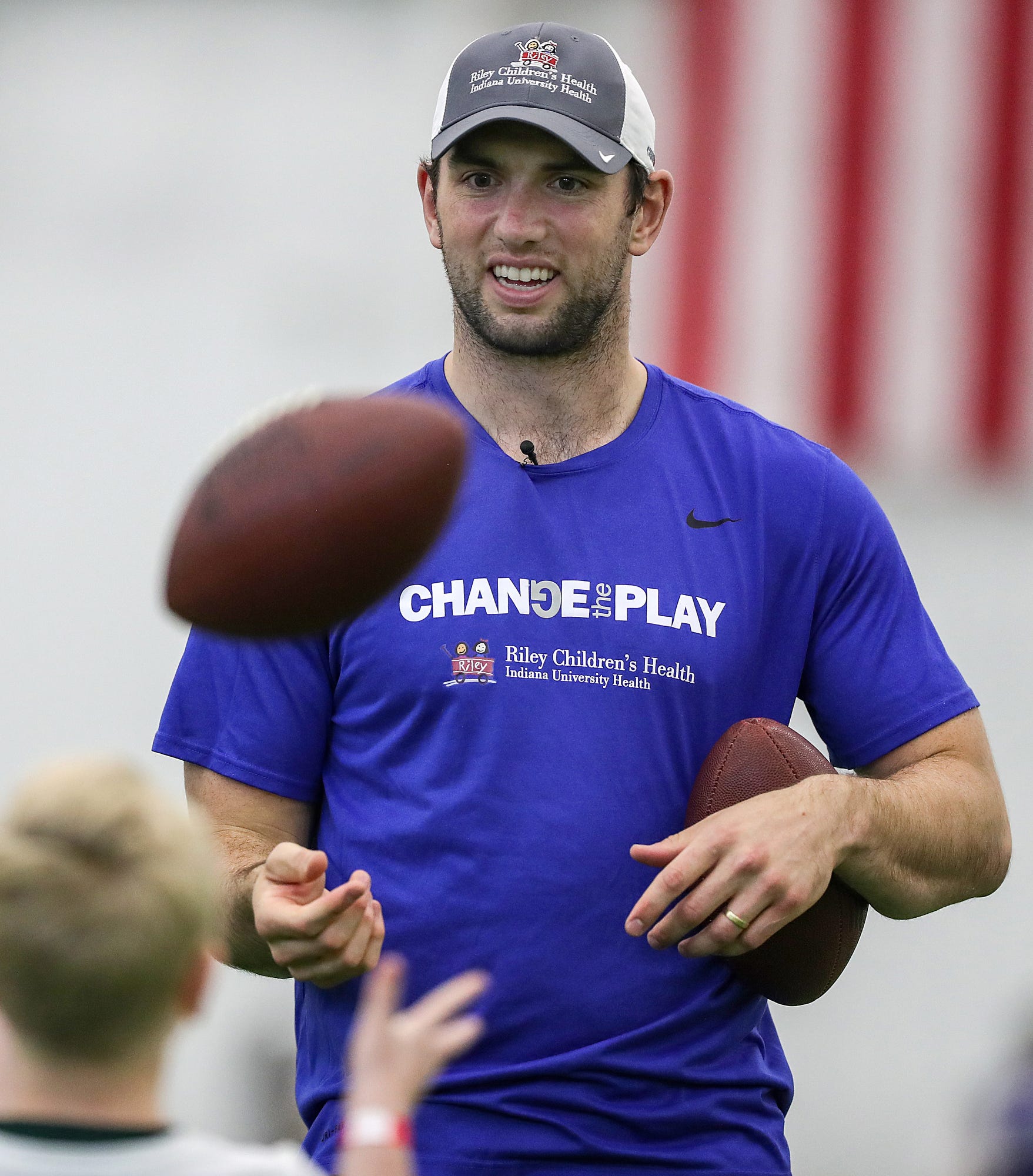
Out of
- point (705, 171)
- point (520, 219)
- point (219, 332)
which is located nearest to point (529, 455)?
point (520, 219)

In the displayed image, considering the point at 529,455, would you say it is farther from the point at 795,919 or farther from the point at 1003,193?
the point at 1003,193

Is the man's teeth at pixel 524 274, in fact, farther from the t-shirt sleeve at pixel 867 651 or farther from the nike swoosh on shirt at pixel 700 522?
the t-shirt sleeve at pixel 867 651

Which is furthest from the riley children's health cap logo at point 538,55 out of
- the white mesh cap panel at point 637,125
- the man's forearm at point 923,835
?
the man's forearm at point 923,835

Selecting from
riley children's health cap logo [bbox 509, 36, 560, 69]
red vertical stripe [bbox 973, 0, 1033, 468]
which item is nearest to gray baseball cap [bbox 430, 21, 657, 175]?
riley children's health cap logo [bbox 509, 36, 560, 69]

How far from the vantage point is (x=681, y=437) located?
8.50 ft

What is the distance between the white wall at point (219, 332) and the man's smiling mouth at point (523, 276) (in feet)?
13.0

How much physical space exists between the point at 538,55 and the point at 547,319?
1.35ft

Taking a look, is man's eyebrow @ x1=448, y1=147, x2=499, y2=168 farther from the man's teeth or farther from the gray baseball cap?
the man's teeth

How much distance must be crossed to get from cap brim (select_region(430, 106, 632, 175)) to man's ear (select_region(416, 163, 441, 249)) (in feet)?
0.37

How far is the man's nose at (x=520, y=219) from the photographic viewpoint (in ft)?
8.16

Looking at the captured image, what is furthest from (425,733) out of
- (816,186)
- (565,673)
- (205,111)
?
(205,111)

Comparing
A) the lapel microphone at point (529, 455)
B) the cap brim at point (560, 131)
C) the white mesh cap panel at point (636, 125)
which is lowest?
the lapel microphone at point (529, 455)

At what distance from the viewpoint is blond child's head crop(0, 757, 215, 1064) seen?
148 centimetres

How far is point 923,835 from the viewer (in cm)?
241
